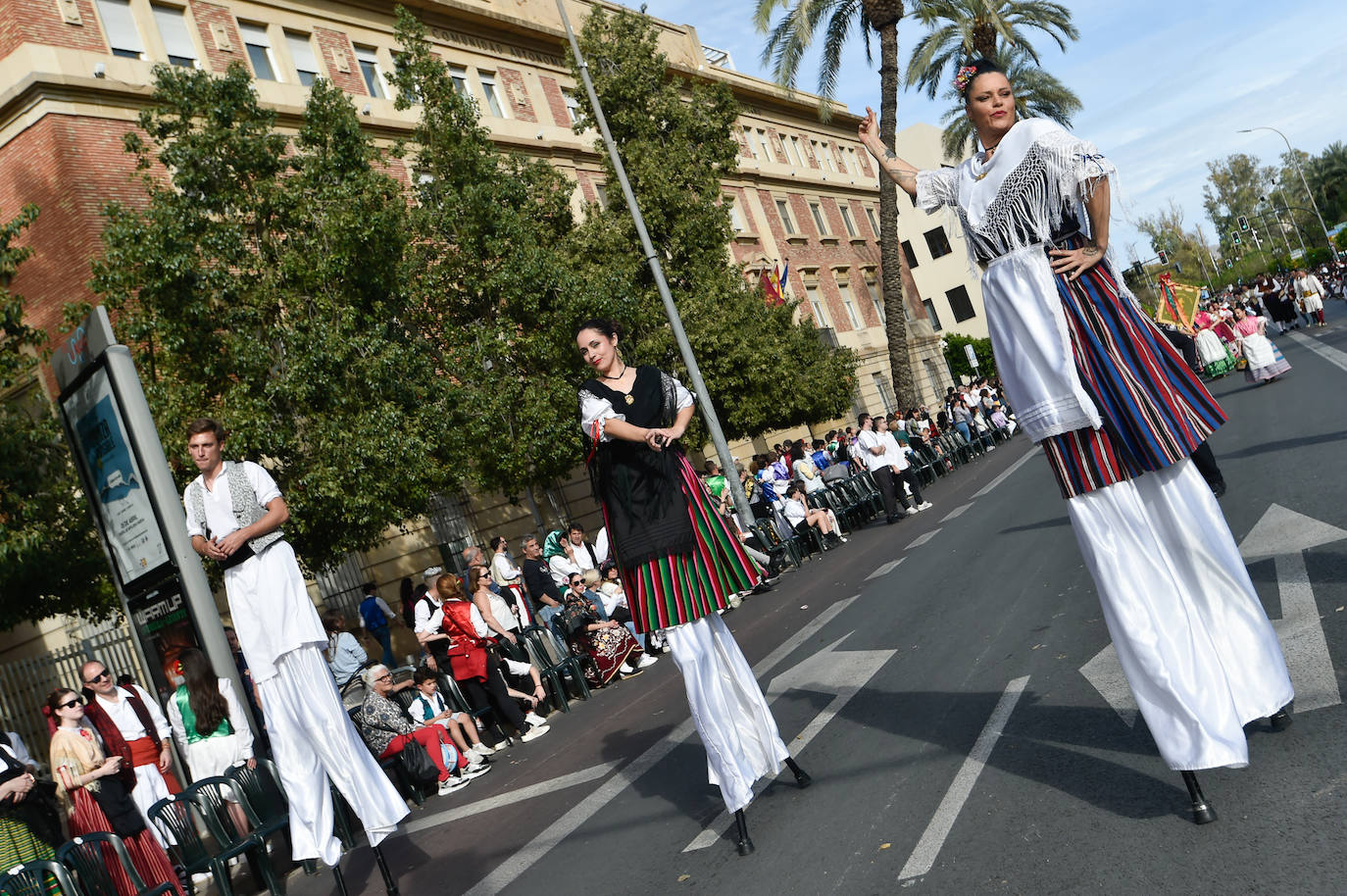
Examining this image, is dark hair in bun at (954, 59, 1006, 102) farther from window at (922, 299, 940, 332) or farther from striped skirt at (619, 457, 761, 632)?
window at (922, 299, 940, 332)

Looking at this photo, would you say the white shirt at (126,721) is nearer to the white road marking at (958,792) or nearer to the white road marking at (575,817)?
the white road marking at (575,817)

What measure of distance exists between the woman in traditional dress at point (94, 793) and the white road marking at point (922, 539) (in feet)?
29.9

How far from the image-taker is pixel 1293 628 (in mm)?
4957

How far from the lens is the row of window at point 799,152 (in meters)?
44.5

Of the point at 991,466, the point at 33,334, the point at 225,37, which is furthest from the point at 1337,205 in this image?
the point at 33,334

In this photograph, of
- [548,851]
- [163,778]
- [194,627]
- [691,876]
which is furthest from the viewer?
[163,778]

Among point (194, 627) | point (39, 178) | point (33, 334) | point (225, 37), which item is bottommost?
point (194, 627)

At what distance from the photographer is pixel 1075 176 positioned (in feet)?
12.1

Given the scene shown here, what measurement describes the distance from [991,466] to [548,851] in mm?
19980

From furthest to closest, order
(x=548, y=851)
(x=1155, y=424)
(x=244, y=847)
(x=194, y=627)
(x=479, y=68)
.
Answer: (x=479, y=68) < (x=194, y=627) < (x=244, y=847) < (x=548, y=851) < (x=1155, y=424)

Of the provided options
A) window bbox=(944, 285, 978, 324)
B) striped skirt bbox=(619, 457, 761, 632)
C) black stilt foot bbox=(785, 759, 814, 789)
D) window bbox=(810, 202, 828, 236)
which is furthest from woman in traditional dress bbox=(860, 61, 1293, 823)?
window bbox=(944, 285, 978, 324)

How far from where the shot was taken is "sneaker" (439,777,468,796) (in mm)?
8609

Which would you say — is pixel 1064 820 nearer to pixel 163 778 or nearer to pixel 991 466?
pixel 163 778

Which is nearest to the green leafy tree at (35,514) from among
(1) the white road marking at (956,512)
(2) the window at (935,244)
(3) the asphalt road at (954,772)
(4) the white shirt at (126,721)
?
(4) the white shirt at (126,721)
